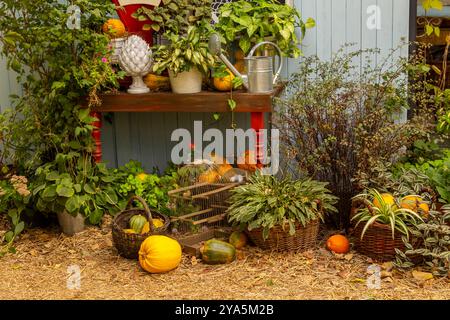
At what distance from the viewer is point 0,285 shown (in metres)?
4.29

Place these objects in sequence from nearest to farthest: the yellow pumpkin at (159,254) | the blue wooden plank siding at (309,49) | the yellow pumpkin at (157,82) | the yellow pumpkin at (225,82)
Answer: the yellow pumpkin at (159,254) → the yellow pumpkin at (225,82) → the yellow pumpkin at (157,82) → the blue wooden plank siding at (309,49)

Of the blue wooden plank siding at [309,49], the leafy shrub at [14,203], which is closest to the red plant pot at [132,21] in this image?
the blue wooden plank siding at [309,49]

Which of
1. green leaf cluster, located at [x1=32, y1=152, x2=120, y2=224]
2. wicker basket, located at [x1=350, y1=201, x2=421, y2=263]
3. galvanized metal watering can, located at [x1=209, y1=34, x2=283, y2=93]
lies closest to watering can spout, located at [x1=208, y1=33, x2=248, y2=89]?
galvanized metal watering can, located at [x1=209, y1=34, x2=283, y2=93]

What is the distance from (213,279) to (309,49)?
2310 mm

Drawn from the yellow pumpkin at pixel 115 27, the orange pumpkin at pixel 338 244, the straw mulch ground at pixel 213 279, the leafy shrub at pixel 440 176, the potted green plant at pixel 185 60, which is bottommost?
the straw mulch ground at pixel 213 279

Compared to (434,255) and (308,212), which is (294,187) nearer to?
(308,212)

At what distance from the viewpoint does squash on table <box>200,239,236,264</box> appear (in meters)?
4.41

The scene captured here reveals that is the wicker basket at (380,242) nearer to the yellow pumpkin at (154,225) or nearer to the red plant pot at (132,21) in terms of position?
the yellow pumpkin at (154,225)

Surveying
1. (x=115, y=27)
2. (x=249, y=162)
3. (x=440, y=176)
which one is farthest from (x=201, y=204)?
(x=440, y=176)

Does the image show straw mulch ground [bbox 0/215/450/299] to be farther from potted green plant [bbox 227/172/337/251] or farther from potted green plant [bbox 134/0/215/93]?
potted green plant [bbox 134/0/215/93]

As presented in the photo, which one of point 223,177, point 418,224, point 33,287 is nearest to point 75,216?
point 33,287

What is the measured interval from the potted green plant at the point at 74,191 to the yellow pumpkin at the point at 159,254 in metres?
0.81

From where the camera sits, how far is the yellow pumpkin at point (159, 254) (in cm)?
421

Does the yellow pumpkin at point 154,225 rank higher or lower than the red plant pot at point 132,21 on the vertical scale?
lower
